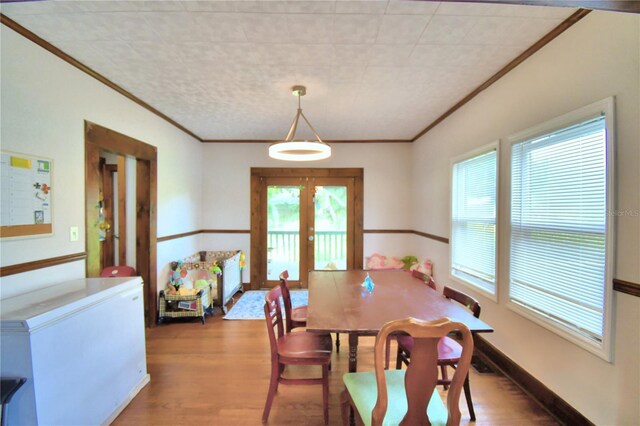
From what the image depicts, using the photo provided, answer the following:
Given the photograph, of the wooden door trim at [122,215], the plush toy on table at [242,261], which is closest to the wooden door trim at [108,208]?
the wooden door trim at [122,215]

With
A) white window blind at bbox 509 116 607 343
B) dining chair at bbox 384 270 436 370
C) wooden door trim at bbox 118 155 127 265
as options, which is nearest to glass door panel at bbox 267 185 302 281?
wooden door trim at bbox 118 155 127 265

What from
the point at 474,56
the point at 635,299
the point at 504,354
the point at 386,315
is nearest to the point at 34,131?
the point at 386,315

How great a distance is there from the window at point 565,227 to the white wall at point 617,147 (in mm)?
69

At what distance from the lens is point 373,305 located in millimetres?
1780

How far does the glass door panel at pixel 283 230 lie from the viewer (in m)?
4.72

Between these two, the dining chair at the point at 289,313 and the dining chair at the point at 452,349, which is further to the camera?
the dining chair at the point at 289,313

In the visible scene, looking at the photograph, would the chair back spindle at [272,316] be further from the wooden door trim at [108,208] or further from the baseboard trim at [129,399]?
the wooden door trim at [108,208]

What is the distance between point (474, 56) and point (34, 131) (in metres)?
3.23

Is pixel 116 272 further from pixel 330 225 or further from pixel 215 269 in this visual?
pixel 330 225

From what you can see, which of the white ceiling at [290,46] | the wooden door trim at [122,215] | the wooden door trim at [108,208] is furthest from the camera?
the wooden door trim at [108,208]

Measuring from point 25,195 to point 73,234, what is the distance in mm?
443

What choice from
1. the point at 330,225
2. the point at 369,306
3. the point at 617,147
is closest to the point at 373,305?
the point at 369,306

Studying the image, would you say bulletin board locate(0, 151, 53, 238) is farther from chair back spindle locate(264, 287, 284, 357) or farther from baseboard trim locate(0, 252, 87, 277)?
chair back spindle locate(264, 287, 284, 357)

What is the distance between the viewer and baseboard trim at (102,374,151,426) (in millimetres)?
1774
